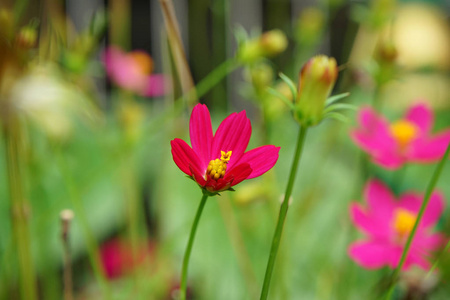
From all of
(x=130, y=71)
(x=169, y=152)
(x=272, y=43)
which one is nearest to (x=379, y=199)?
(x=272, y=43)

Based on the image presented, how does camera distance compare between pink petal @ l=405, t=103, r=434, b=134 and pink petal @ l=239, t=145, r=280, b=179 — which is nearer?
pink petal @ l=239, t=145, r=280, b=179

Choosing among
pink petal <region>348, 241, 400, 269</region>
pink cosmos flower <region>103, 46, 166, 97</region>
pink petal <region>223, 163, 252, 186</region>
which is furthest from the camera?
pink cosmos flower <region>103, 46, 166, 97</region>

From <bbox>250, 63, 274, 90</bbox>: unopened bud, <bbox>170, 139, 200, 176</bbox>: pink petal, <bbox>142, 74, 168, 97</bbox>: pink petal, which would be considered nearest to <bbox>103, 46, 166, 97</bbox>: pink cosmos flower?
<bbox>142, 74, 168, 97</bbox>: pink petal

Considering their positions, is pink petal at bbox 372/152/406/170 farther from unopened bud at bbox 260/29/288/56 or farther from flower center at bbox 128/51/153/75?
flower center at bbox 128/51/153/75

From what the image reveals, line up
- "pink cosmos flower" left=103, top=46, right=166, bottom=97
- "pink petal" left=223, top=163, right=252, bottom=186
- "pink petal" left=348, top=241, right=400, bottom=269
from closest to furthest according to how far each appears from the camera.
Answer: "pink petal" left=223, top=163, right=252, bottom=186
"pink petal" left=348, top=241, right=400, bottom=269
"pink cosmos flower" left=103, top=46, right=166, bottom=97

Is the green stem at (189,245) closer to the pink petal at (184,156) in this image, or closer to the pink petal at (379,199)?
the pink petal at (184,156)

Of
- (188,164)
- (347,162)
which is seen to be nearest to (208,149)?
(188,164)

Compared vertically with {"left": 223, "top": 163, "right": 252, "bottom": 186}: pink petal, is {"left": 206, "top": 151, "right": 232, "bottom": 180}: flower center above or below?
below

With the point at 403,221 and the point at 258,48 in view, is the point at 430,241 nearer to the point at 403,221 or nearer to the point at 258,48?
the point at 403,221
